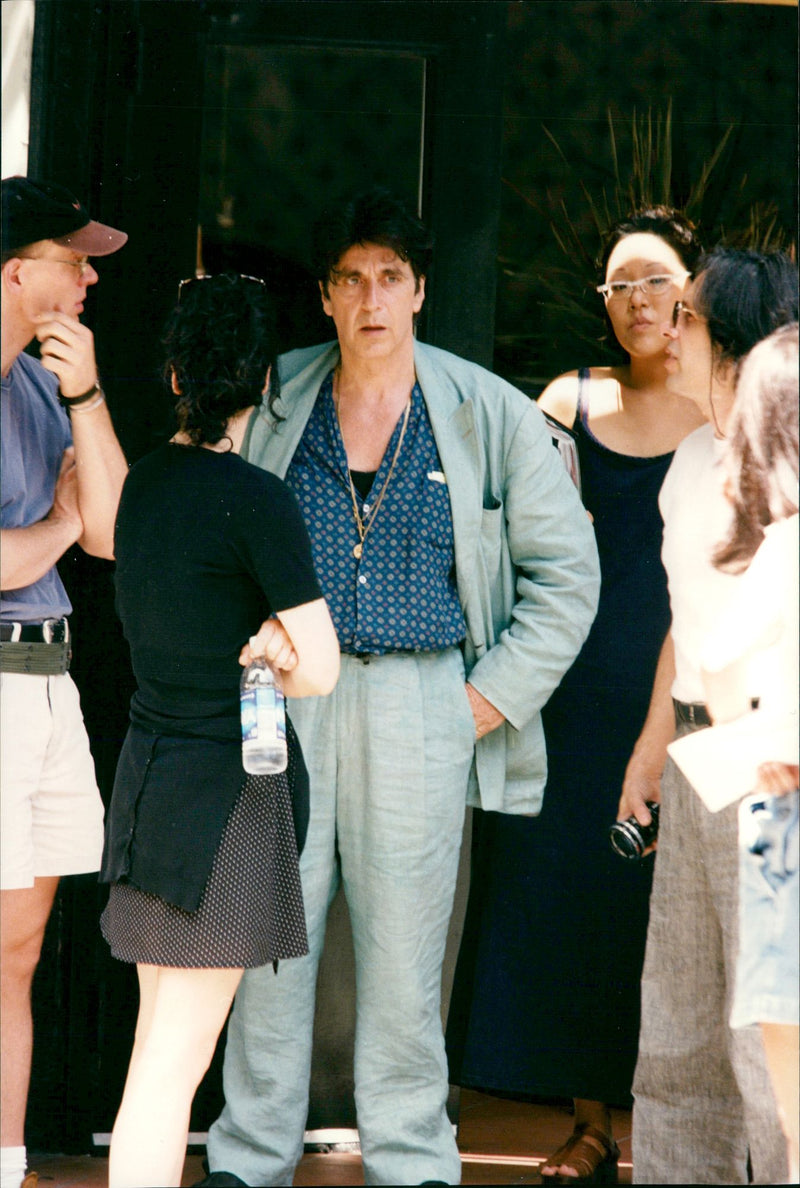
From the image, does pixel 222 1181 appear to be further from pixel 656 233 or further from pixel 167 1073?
pixel 656 233

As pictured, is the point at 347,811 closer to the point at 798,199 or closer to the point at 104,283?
the point at 104,283

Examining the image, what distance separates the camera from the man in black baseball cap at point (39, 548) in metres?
3.28

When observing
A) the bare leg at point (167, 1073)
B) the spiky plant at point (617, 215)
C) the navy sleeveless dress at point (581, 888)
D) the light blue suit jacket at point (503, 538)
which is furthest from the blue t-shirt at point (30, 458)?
the navy sleeveless dress at point (581, 888)

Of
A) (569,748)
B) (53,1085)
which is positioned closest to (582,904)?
(569,748)

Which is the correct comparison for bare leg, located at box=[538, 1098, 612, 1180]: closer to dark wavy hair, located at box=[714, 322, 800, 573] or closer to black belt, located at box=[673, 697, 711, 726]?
black belt, located at box=[673, 697, 711, 726]

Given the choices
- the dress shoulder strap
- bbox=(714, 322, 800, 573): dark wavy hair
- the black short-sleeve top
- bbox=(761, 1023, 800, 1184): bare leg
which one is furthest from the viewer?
the dress shoulder strap

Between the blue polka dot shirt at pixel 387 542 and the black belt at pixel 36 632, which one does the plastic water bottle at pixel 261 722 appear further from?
the black belt at pixel 36 632

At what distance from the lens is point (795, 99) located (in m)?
3.54

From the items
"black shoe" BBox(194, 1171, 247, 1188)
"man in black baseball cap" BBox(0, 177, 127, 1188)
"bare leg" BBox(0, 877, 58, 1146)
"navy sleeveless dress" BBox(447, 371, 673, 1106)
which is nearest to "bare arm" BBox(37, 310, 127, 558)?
"man in black baseball cap" BBox(0, 177, 127, 1188)

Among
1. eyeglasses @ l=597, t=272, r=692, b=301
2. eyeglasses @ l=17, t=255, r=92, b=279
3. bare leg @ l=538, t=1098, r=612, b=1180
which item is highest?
eyeglasses @ l=597, t=272, r=692, b=301

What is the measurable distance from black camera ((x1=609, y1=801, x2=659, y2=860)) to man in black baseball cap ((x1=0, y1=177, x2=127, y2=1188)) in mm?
1169

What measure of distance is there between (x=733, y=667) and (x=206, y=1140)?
1.73 meters

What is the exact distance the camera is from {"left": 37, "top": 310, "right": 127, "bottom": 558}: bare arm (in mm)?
3312

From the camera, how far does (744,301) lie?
3217 mm
